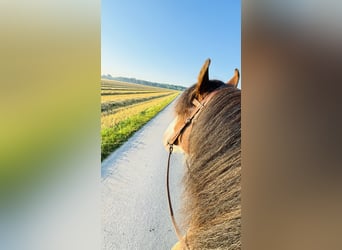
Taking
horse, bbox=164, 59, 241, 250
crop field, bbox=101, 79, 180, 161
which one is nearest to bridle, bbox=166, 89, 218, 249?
horse, bbox=164, 59, 241, 250

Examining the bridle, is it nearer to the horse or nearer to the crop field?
the horse

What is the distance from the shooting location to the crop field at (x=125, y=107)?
1.04m

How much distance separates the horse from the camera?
4.07ft

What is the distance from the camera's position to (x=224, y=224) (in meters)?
1.28

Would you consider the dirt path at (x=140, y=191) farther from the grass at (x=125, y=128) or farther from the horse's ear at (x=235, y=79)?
the horse's ear at (x=235, y=79)

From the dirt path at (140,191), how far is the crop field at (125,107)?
29 mm

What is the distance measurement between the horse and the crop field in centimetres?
10

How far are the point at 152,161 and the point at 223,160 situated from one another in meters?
0.32

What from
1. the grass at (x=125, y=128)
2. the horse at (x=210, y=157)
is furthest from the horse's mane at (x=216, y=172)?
the grass at (x=125, y=128)

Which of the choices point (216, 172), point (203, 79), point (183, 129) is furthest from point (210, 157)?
point (203, 79)
